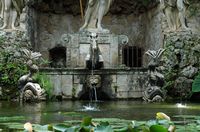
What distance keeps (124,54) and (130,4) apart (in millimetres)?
1727

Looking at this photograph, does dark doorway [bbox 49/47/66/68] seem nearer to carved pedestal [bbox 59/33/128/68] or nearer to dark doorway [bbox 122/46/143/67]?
dark doorway [bbox 122/46/143/67]

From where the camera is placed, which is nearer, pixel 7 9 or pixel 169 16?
pixel 7 9

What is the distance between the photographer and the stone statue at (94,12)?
42.7 feet

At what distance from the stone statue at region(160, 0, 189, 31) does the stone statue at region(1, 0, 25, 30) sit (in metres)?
3.98

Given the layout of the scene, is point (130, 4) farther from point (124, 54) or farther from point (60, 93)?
point (60, 93)

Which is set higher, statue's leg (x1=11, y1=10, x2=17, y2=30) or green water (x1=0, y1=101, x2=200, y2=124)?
statue's leg (x1=11, y1=10, x2=17, y2=30)

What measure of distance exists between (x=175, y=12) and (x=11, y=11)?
4.43 m

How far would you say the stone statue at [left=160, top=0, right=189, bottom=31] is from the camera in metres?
13.8

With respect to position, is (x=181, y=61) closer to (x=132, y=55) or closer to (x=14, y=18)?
(x=14, y=18)

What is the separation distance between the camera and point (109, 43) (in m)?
12.6

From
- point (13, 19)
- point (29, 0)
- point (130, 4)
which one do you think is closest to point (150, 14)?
point (130, 4)

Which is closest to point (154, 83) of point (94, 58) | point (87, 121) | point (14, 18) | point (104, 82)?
point (104, 82)

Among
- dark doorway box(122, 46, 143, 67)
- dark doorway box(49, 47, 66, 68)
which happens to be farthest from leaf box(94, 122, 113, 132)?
dark doorway box(122, 46, 143, 67)

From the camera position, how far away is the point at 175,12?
46.3 feet
